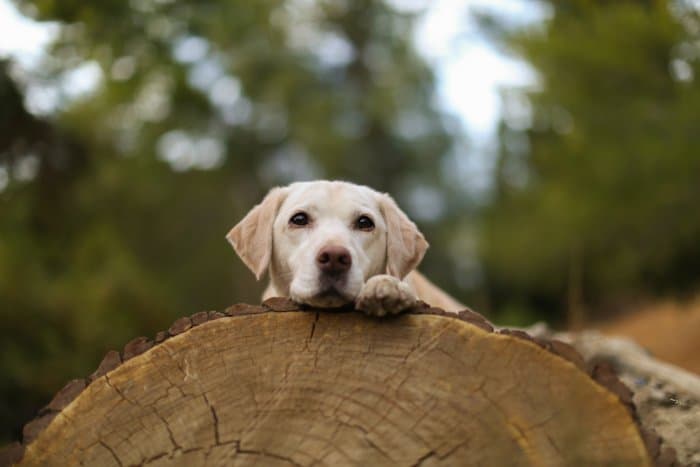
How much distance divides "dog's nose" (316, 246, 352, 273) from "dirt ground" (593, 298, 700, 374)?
6.17 m

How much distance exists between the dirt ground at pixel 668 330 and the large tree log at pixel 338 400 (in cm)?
662

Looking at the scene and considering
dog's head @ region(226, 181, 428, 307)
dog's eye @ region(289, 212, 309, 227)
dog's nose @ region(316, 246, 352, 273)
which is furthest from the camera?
dog's eye @ region(289, 212, 309, 227)

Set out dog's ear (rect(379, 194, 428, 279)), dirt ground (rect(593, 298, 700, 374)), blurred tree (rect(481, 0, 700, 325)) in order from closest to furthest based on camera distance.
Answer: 1. dog's ear (rect(379, 194, 428, 279))
2. blurred tree (rect(481, 0, 700, 325))
3. dirt ground (rect(593, 298, 700, 374))

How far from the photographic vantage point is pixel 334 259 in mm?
3502

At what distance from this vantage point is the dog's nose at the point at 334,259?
3.48m

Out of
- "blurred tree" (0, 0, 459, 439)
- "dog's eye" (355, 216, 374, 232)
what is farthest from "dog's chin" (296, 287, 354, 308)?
"blurred tree" (0, 0, 459, 439)

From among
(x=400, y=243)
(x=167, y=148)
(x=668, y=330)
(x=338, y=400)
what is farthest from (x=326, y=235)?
(x=167, y=148)

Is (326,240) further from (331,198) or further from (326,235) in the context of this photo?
(331,198)

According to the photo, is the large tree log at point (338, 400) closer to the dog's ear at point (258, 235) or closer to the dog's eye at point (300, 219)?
the dog's eye at point (300, 219)

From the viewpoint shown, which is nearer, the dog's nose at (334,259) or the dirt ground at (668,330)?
the dog's nose at (334,259)

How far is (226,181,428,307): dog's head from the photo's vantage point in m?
3.73

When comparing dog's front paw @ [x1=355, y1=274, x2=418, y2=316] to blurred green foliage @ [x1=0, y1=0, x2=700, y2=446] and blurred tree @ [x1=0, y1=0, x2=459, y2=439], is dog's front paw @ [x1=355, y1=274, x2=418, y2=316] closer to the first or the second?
blurred green foliage @ [x1=0, y1=0, x2=700, y2=446]

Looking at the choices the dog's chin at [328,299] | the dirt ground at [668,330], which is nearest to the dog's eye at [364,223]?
the dog's chin at [328,299]

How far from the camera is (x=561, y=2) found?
1219 centimetres
